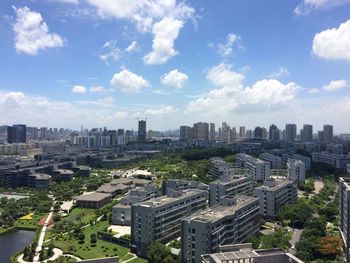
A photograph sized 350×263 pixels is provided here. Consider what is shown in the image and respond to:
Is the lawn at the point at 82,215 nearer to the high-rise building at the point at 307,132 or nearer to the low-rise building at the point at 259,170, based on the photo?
the low-rise building at the point at 259,170

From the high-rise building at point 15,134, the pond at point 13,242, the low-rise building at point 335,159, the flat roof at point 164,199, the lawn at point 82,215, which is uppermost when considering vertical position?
the high-rise building at point 15,134

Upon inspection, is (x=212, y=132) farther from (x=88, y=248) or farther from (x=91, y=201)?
(x=88, y=248)

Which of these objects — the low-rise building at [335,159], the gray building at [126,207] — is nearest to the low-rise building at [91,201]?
the gray building at [126,207]

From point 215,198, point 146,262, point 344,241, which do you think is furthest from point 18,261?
point 344,241

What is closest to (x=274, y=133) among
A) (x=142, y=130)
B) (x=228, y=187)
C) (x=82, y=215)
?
(x=142, y=130)

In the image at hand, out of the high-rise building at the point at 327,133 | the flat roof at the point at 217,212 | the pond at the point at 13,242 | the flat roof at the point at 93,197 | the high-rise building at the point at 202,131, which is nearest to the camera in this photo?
the flat roof at the point at 217,212

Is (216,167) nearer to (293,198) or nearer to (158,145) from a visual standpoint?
(293,198)
